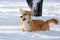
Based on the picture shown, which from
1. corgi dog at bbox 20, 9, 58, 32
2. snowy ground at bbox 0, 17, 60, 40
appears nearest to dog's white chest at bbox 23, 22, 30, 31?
corgi dog at bbox 20, 9, 58, 32

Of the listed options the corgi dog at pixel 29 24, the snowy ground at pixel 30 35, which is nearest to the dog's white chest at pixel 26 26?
the corgi dog at pixel 29 24

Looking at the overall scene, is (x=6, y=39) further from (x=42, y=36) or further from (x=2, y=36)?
(x=42, y=36)

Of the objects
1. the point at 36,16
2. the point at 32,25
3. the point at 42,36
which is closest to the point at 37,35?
the point at 42,36

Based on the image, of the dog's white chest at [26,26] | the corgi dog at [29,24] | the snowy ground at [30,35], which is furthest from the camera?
the dog's white chest at [26,26]

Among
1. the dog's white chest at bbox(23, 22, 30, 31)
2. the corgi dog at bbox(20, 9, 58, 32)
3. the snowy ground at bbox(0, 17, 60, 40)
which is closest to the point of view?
the snowy ground at bbox(0, 17, 60, 40)

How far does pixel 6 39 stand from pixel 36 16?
4.76 m

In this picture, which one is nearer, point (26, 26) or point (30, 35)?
point (30, 35)

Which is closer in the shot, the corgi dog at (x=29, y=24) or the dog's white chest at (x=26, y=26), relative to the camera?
the corgi dog at (x=29, y=24)

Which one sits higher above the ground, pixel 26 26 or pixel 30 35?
pixel 26 26

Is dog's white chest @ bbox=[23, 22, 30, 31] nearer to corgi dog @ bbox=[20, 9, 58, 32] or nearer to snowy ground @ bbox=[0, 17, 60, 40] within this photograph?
corgi dog @ bbox=[20, 9, 58, 32]

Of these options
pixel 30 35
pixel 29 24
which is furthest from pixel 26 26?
pixel 30 35

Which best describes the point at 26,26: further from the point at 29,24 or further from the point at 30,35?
the point at 30,35

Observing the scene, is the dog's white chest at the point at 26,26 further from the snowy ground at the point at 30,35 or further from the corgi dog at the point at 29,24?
the snowy ground at the point at 30,35

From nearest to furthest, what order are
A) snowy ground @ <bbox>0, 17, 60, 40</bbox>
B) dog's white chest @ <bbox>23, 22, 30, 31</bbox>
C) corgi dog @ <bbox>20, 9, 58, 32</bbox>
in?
snowy ground @ <bbox>0, 17, 60, 40</bbox> → corgi dog @ <bbox>20, 9, 58, 32</bbox> → dog's white chest @ <bbox>23, 22, 30, 31</bbox>
